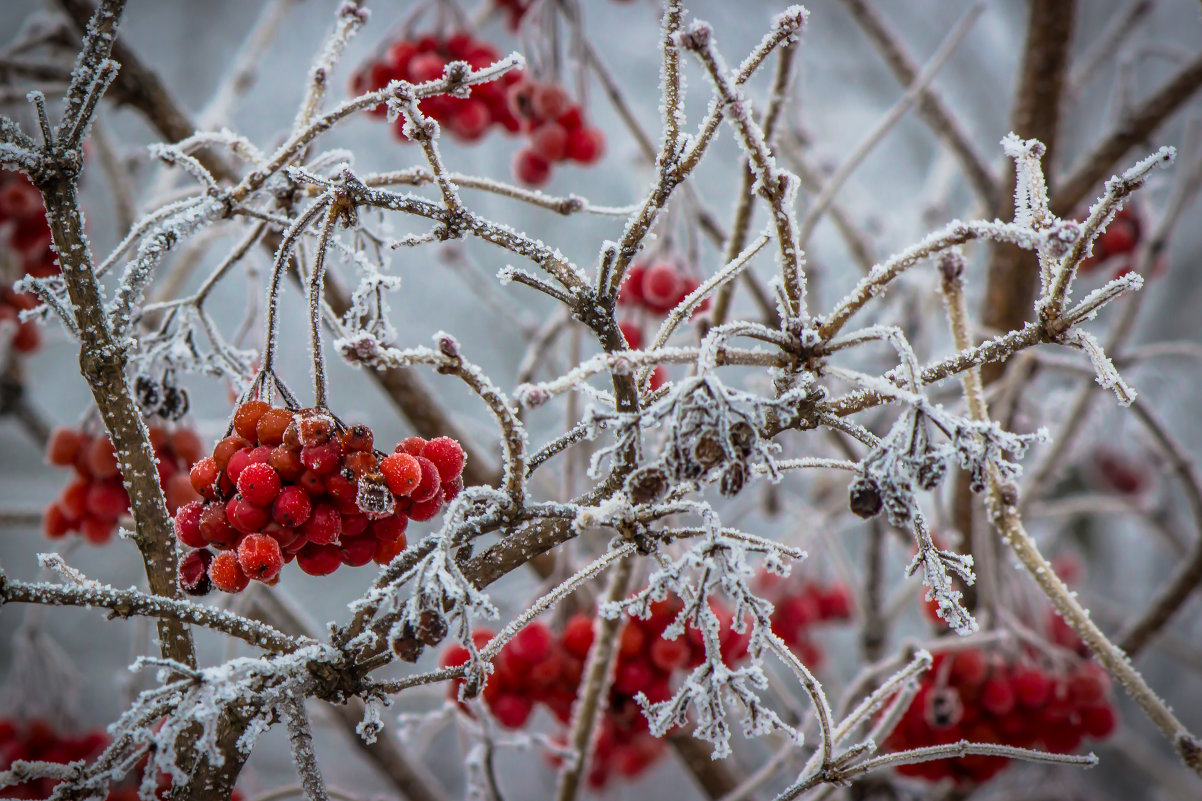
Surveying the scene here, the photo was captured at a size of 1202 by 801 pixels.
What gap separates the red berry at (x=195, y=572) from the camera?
0.52m

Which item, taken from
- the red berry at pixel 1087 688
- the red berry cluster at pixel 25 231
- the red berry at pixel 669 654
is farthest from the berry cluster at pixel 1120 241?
the red berry cluster at pixel 25 231

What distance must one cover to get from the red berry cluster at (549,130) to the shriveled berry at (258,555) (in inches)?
30.7

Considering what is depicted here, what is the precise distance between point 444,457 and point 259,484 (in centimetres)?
10

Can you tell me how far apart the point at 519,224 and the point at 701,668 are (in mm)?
2504

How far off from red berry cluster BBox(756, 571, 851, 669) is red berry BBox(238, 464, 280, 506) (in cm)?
98

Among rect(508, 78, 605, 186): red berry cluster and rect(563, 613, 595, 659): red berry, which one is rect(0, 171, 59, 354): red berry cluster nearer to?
rect(508, 78, 605, 186): red berry cluster

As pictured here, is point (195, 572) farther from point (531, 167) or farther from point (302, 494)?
point (531, 167)

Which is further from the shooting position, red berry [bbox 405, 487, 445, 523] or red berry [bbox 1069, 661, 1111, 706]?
red berry [bbox 1069, 661, 1111, 706]

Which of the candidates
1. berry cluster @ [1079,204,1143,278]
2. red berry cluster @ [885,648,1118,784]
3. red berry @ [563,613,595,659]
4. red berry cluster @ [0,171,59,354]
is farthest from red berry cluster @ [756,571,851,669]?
red berry cluster @ [0,171,59,354]

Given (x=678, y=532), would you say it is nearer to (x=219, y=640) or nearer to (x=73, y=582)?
(x=73, y=582)

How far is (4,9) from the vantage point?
2357mm

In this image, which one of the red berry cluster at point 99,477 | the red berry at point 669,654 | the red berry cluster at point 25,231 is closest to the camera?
the red berry cluster at point 99,477

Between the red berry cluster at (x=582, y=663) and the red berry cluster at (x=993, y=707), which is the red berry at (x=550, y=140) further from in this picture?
the red berry cluster at (x=993, y=707)

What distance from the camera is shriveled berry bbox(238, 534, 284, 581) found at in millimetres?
470
